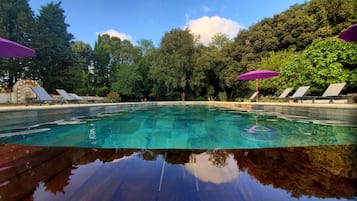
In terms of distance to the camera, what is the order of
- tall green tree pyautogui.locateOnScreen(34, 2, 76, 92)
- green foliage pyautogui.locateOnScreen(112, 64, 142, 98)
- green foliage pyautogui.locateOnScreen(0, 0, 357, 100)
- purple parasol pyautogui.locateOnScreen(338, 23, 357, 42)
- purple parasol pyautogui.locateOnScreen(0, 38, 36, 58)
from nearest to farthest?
purple parasol pyautogui.locateOnScreen(338, 23, 357, 42)
purple parasol pyautogui.locateOnScreen(0, 38, 36, 58)
green foliage pyautogui.locateOnScreen(0, 0, 357, 100)
tall green tree pyautogui.locateOnScreen(34, 2, 76, 92)
green foliage pyautogui.locateOnScreen(112, 64, 142, 98)

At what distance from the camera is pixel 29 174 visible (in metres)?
1.41

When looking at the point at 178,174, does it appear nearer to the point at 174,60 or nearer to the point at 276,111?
the point at 276,111

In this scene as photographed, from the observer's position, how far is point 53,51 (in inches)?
655

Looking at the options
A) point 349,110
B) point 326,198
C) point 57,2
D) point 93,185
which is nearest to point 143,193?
point 93,185

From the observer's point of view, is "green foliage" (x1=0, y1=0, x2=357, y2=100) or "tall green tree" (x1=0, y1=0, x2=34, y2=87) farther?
"tall green tree" (x1=0, y1=0, x2=34, y2=87)

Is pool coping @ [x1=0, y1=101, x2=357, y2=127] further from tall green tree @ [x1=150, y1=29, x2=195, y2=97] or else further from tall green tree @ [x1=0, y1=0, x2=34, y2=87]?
tall green tree @ [x1=150, y1=29, x2=195, y2=97]

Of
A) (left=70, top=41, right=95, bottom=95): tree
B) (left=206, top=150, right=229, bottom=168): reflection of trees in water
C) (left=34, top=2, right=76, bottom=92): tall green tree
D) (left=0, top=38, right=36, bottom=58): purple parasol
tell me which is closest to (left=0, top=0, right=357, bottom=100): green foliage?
(left=34, top=2, right=76, bottom=92): tall green tree

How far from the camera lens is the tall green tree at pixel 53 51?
643 inches

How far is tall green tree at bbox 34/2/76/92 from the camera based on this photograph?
1633 centimetres

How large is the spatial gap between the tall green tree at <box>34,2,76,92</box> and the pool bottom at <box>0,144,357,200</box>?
16.9 meters

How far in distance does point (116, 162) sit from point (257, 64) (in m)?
15.8

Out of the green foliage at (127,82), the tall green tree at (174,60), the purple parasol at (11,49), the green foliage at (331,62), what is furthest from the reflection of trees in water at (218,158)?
the green foliage at (127,82)

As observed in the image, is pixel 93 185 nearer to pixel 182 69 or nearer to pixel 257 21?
pixel 182 69

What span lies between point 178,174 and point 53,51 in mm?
18534
